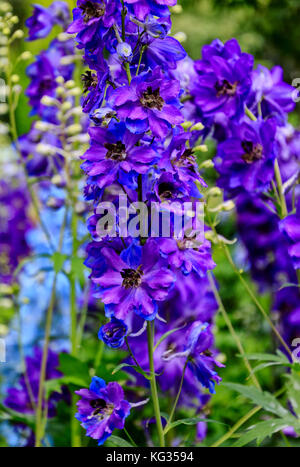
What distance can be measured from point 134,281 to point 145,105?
334 mm

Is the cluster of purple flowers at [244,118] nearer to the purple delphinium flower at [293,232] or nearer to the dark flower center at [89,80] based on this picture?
the purple delphinium flower at [293,232]

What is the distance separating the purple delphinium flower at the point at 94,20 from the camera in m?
1.15

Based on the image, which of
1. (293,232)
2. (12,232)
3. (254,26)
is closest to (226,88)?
(293,232)

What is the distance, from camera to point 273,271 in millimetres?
2502

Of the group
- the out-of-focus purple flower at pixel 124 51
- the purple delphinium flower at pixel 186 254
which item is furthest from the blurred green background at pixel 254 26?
the purple delphinium flower at pixel 186 254

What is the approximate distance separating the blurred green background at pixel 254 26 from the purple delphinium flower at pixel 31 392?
1901 millimetres

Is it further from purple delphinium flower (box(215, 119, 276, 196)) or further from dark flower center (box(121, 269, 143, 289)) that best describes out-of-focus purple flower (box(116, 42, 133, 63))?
purple delphinium flower (box(215, 119, 276, 196))

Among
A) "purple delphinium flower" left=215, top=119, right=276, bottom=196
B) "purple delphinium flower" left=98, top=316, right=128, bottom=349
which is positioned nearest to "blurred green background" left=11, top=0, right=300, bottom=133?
"purple delphinium flower" left=215, top=119, right=276, bottom=196

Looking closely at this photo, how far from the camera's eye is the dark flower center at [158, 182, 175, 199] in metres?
1.17

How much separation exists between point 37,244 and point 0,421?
724 millimetres

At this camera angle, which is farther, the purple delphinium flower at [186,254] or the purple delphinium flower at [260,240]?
the purple delphinium flower at [260,240]

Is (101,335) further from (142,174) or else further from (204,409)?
(204,409)

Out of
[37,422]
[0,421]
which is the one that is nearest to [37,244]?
[0,421]

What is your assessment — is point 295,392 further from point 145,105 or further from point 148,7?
point 148,7
